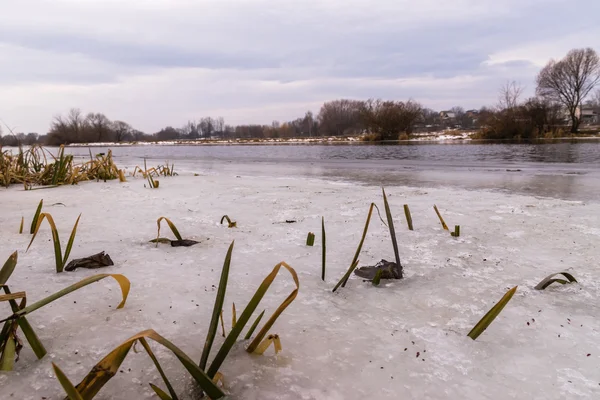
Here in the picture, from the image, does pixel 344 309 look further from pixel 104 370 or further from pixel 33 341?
→ pixel 33 341

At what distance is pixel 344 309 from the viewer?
144 cm

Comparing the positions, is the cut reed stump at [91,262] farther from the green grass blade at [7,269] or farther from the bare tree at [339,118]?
the bare tree at [339,118]

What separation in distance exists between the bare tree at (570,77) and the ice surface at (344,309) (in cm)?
3942

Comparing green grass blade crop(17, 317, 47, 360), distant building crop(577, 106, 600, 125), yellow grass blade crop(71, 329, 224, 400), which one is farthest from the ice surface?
distant building crop(577, 106, 600, 125)

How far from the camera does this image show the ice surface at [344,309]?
982 mm

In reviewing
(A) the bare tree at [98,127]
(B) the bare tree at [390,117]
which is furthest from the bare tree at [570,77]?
(A) the bare tree at [98,127]

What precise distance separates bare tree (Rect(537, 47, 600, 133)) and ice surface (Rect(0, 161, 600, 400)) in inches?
1552

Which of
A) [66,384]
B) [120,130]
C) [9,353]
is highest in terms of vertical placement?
[120,130]

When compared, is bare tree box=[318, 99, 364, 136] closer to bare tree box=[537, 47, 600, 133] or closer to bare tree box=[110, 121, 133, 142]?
bare tree box=[537, 47, 600, 133]

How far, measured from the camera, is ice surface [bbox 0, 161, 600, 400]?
98 cm

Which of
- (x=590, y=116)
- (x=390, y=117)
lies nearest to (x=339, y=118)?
(x=390, y=117)

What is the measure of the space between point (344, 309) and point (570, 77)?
4327 cm

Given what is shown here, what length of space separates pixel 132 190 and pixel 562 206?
200 inches

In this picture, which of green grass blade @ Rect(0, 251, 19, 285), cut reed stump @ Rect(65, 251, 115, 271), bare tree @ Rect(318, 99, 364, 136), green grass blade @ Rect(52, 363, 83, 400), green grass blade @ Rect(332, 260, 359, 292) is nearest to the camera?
green grass blade @ Rect(52, 363, 83, 400)
